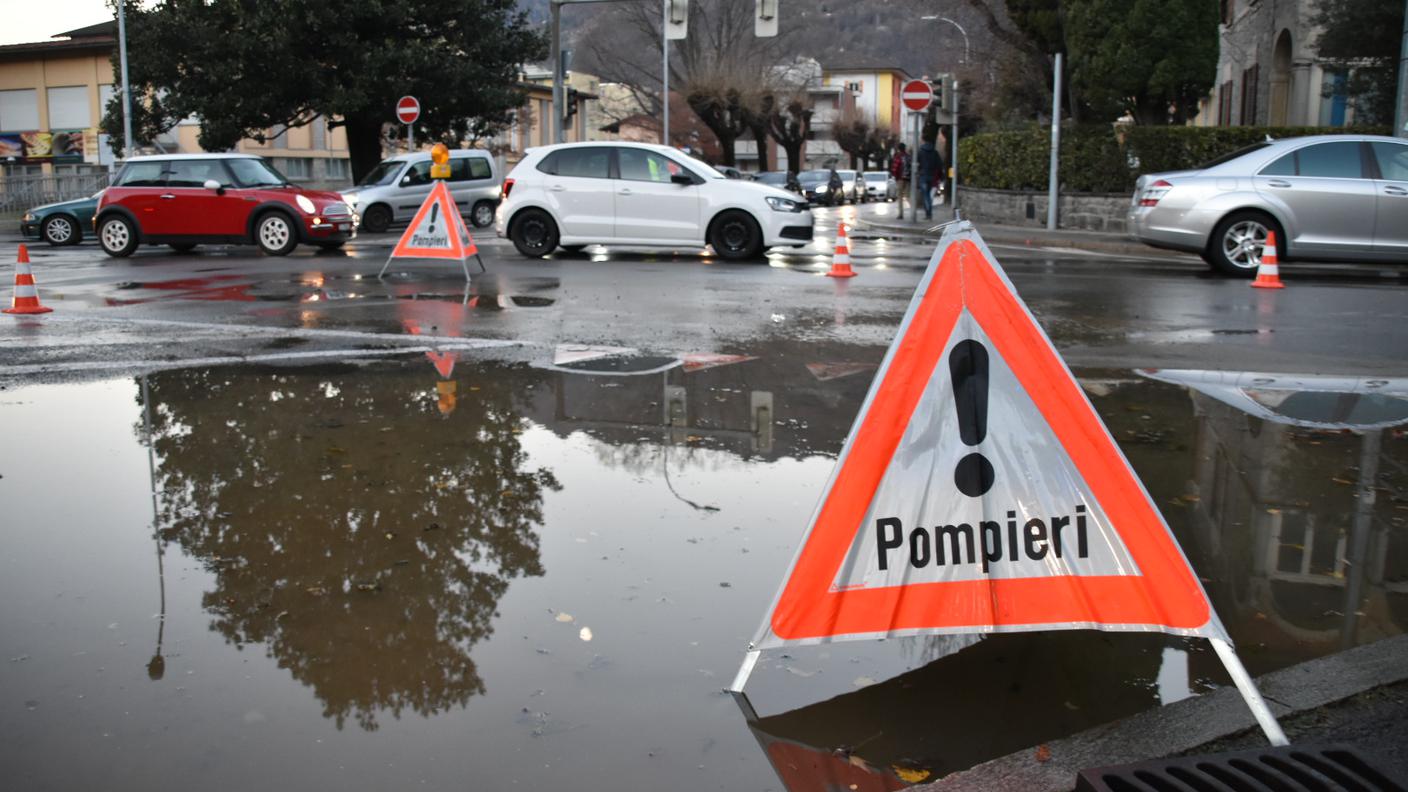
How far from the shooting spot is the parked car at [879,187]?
5916 centimetres

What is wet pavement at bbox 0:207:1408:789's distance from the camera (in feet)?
11.1

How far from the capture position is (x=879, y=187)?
61219 millimetres

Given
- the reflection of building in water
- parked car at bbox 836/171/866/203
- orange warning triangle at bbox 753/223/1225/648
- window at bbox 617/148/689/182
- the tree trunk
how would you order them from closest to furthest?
orange warning triangle at bbox 753/223/1225/648 < the reflection of building in water < window at bbox 617/148/689/182 < the tree trunk < parked car at bbox 836/171/866/203

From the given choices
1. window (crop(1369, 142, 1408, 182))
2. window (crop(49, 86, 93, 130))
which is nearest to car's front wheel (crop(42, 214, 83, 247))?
window (crop(1369, 142, 1408, 182))

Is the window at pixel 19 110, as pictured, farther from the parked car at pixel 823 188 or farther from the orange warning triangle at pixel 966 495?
the orange warning triangle at pixel 966 495

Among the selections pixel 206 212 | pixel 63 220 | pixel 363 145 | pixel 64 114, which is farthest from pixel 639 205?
pixel 64 114

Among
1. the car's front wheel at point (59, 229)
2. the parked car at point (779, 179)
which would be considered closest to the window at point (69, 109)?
the parked car at point (779, 179)

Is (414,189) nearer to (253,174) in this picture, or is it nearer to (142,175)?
(253,174)

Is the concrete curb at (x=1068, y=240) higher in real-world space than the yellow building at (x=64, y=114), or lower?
lower

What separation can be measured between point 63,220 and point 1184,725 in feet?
77.9

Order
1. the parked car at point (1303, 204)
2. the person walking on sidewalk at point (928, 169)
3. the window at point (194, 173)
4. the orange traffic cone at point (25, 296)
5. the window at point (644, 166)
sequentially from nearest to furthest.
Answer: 1. the orange traffic cone at point (25, 296)
2. the parked car at point (1303, 204)
3. the window at point (644, 166)
4. the window at point (194, 173)
5. the person walking on sidewalk at point (928, 169)

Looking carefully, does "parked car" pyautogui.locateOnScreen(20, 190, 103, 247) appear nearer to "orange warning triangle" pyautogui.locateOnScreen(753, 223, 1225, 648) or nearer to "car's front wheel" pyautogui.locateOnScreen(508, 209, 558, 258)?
"car's front wheel" pyautogui.locateOnScreen(508, 209, 558, 258)

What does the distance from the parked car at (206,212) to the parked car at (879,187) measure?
41.6 metres

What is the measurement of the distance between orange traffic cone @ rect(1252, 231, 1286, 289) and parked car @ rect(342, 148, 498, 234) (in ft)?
54.0
